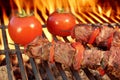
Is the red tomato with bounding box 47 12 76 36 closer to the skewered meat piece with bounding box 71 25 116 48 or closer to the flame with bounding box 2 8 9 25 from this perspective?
the skewered meat piece with bounding box 71 25 116 48

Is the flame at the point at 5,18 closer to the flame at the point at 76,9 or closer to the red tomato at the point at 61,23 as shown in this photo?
the flame at the point at 76,9

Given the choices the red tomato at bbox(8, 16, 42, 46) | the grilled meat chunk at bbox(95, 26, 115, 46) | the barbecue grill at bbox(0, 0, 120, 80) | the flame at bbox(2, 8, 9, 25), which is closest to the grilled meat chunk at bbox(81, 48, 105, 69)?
the barbecue grill at bbox(0, 0, 120, 80)

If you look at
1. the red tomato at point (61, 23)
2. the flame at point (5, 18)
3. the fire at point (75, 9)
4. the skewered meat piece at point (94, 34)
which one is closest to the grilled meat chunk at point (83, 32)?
the skewered meat piece at point (94, 34)

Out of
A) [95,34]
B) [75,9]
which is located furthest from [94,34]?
[75,9]

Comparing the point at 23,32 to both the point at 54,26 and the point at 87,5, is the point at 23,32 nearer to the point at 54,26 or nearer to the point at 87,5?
the point at 54,26

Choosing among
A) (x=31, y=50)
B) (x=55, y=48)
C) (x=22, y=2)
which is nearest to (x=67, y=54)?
(x=55, y=48)
